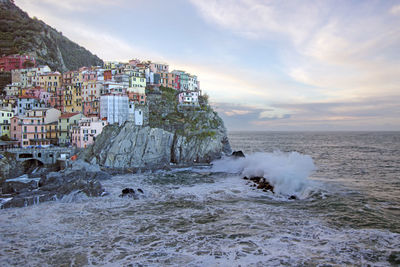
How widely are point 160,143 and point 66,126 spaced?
79.4ft

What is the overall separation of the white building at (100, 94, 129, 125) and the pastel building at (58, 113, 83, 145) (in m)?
6.48

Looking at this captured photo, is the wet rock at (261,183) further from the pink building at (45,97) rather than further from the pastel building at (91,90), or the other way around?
the pink building at (45,97)

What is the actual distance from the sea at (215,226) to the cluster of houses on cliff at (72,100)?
2777 centimetres

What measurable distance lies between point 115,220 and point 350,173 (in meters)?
44.3

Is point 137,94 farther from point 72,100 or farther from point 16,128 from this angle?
point 16,128

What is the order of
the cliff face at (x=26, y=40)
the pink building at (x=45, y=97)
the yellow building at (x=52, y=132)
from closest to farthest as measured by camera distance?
the yellow building at (x=52, y=132) → the pink building at (x=45, y=97) → the cliff face at (x=26, y=40)

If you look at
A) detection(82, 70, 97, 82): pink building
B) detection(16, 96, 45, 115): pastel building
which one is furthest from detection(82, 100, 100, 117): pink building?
detection(16, 96, 45, 115): pastel building

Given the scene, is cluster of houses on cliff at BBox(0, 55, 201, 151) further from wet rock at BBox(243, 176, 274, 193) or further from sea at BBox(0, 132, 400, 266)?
Answer: wet rock at BBox(243, 176, 274, 193)

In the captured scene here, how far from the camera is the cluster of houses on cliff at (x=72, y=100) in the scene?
6069 centimetres

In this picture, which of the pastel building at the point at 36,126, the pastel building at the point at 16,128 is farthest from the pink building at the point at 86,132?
the pastel building at the point at 16,128

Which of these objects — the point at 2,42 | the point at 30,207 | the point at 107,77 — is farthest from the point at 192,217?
the point at 2,42

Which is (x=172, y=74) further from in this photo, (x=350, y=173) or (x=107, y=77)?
(x=350, y=173)

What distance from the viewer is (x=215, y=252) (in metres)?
20.6

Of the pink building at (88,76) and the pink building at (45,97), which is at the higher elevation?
the pink building at (88,76)
